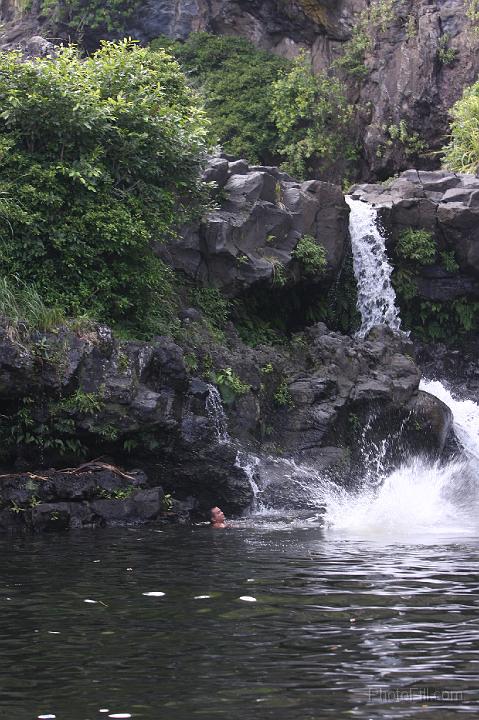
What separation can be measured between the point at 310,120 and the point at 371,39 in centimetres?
381

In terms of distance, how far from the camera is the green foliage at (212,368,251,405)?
704 inches

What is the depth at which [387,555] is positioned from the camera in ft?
36.4

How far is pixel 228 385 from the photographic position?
1797 cm

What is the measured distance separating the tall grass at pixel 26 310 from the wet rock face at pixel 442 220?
37.6 ft

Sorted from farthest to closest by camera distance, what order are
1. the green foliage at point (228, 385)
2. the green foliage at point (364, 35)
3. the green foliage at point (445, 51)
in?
the green foliage at point (364, 35) < the green foliage at point (445, 51) < the green foliage at point (228, 385)

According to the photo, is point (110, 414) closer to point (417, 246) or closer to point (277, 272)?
point (277, 272)

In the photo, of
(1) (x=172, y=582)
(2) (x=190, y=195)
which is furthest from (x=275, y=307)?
(1) (x=172, y=582)

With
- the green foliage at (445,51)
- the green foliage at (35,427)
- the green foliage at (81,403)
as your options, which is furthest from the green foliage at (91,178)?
the green foliage at (445,51)

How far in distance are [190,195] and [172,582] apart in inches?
452

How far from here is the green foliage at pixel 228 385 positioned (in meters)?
17.9

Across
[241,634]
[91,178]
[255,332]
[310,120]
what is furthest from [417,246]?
[241,634]

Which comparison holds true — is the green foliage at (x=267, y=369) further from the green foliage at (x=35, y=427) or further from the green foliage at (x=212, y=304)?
the green foliage at (x=35, y=427)

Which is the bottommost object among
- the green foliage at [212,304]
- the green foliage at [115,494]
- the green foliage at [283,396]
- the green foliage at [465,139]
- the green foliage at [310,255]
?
the green foliage at [115,494]

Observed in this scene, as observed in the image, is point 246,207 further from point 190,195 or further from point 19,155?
point 19,155
